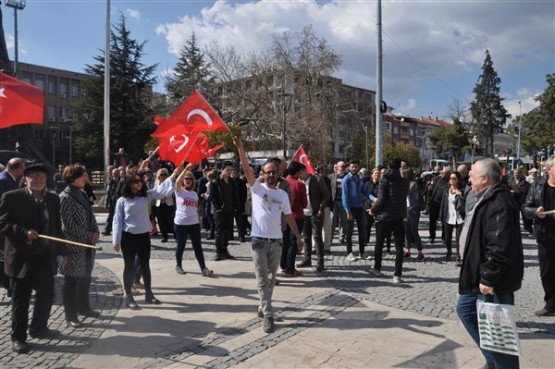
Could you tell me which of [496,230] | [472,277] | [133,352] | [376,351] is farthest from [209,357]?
[496,230]

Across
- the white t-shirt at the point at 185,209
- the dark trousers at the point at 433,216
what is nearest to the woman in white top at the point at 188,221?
the white t-shirt at the point at 185,209

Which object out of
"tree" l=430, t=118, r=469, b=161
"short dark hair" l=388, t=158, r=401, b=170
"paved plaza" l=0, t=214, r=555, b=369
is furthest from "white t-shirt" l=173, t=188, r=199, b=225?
"tree" l=430, t=118, r=469, b=161

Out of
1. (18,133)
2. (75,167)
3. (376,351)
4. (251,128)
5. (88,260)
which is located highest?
(251,128)

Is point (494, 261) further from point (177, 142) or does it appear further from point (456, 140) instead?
point (456, 140)

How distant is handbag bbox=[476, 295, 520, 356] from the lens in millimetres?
3490

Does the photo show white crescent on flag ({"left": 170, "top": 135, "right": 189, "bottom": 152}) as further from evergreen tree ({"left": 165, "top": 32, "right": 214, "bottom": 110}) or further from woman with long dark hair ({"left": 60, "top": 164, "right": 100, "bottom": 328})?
evergreen tree ({"left": 165, "top": 32, "right": 214, "bottom": 110})

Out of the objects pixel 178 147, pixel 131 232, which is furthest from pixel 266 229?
pixel 178 147

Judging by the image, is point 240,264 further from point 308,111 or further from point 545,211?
point 308,111

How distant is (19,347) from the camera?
4.66 m

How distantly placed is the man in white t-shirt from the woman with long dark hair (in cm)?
200

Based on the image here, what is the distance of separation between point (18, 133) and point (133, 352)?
8812 millimetres

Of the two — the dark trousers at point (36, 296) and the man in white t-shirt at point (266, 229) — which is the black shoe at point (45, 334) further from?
the man in white t-shirt at point (266, 229)

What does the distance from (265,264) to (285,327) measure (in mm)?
778

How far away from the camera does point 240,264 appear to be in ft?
29.9
